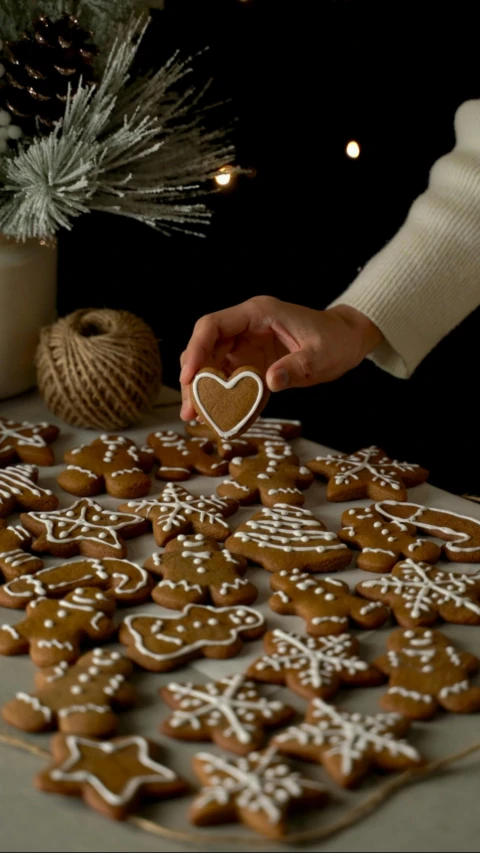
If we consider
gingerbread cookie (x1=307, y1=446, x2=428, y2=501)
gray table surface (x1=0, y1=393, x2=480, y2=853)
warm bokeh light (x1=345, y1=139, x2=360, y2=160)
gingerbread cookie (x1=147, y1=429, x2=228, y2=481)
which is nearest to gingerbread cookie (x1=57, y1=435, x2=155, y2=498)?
gingerbread cookie (x1=147, y1=429, x2=228, y2=481)

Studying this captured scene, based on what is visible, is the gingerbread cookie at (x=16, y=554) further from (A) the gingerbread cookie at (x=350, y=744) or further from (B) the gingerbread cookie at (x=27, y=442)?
(A) the gingerbread cookie at (x=350, y=744)

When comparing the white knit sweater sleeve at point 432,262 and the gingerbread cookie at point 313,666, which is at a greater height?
the white knit sweater sleeve at point 432,262

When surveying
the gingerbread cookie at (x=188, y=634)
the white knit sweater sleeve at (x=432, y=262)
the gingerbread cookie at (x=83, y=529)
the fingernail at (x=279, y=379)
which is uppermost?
the white knit sweater sleeve at (x=432, y=262)

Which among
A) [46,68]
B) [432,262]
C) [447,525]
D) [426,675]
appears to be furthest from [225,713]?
[46,68]

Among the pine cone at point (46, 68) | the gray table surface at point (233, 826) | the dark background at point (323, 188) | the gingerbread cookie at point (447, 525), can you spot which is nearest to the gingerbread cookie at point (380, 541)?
the gingerbread cookie at point (447, 525)

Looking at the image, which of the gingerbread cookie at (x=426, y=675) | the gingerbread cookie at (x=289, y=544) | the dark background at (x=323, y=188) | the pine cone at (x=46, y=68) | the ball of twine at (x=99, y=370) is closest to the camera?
the gingerbread cookie at (x=426, y=675)

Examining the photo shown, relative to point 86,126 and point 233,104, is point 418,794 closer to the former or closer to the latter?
point 86,126

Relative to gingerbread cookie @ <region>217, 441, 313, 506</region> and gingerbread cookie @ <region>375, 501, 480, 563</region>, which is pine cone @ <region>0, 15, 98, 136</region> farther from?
gingerbread cookie @ <region>375, 501, 480, 563</region>
